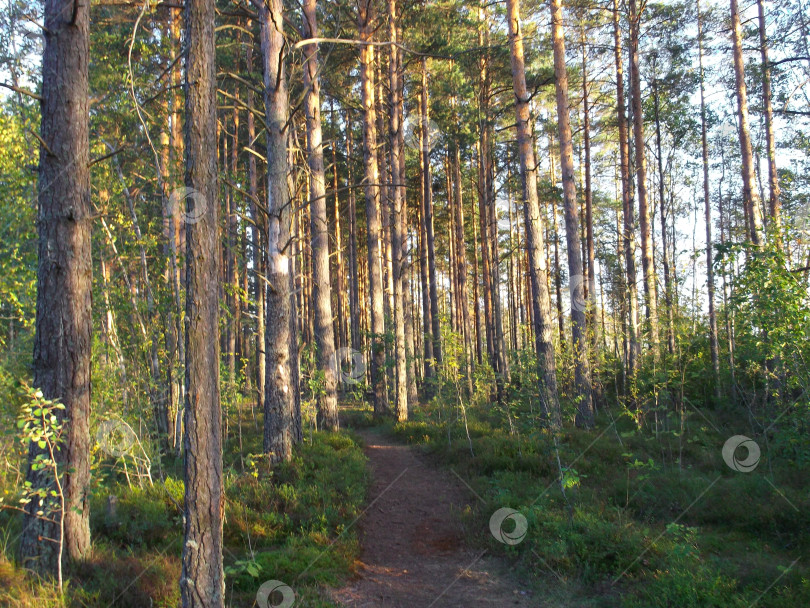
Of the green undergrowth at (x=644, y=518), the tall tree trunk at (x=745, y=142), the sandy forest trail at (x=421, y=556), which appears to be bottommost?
the sandy forest trail at (x=421, y=556)

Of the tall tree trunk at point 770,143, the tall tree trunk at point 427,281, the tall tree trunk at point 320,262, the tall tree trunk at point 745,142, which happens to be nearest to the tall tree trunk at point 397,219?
the tall tree trunk at point 320,262

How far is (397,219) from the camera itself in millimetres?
15344

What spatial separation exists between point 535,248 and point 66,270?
8127mm

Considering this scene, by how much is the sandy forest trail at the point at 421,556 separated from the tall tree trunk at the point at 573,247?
13.4ft

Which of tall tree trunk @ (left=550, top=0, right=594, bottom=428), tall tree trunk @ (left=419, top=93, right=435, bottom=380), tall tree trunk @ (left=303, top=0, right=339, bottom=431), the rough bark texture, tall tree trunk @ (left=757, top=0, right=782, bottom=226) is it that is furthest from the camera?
tall tree trunk @ (left=419, top=93, right=435, bottom=380)

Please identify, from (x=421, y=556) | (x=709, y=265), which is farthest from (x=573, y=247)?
(x=709, y=265)

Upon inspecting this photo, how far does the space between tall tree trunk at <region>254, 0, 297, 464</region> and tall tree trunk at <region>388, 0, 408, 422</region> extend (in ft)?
18.0

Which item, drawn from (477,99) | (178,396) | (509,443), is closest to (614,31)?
(477,99)

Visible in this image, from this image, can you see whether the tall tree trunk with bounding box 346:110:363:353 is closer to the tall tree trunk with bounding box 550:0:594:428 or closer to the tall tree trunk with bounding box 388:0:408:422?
the tall tree trunk with bounding box 388:0:408:422

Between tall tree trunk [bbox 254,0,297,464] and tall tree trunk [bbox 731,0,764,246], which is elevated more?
tall tree trunk [bbox 731,0,764,246]

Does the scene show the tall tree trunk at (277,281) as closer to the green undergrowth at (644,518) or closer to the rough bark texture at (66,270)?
the green undergrowth at (644,518)

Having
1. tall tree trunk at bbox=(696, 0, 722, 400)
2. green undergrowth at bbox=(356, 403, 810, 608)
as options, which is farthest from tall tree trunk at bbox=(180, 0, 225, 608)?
tall tree trunk at bbox=(696, 0, 722, 400)

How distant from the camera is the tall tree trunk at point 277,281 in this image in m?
8.70

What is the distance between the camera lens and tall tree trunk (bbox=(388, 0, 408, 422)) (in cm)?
1443
